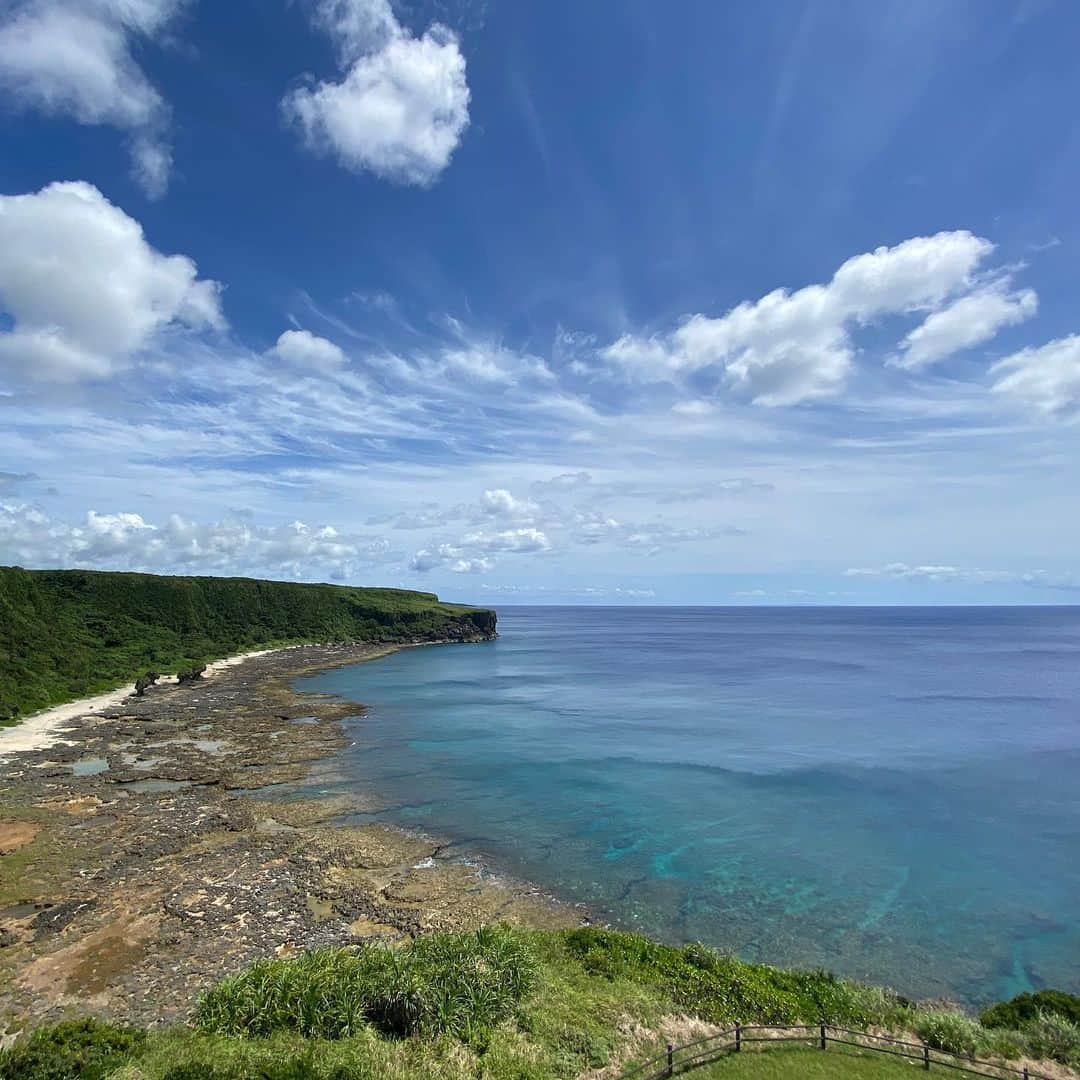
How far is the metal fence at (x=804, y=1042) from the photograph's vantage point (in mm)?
16219

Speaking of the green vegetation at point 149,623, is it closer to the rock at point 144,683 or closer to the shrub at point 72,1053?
the rock at point 144,683

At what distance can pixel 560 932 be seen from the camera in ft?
80.1

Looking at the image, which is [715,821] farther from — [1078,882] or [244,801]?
[244,801]

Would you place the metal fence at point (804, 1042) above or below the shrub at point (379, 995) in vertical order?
below

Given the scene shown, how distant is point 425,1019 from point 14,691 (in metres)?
82.1

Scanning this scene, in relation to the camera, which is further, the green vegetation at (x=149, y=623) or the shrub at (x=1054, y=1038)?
the green vegetation at (x=149, y=623)

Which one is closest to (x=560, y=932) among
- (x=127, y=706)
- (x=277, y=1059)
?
(x=277, y=1059)

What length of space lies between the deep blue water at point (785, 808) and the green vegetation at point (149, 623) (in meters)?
35.0

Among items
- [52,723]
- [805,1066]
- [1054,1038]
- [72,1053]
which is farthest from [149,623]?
[1054,1038]

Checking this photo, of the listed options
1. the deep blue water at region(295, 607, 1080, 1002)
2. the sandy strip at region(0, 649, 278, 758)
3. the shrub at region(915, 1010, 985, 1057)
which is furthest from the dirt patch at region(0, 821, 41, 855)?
the shrub at region(915, 1010, 985, 1057)

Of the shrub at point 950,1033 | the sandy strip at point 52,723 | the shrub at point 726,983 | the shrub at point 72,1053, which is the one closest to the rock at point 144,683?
the sandy strip at point 52,723

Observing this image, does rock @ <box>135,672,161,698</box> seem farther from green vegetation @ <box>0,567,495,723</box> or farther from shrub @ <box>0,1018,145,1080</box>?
shrub @ <box>0,1018,145,1080</box>

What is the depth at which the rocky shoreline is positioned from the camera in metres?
23.1

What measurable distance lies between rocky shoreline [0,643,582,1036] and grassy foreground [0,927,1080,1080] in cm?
482
